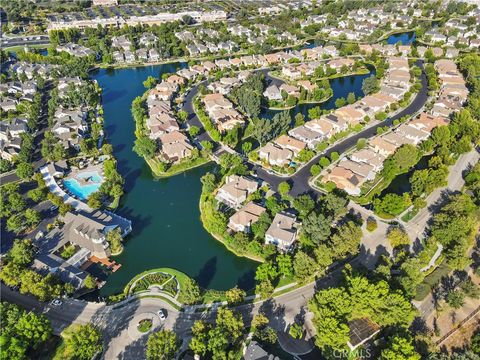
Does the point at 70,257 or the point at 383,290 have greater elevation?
the point at 383,290

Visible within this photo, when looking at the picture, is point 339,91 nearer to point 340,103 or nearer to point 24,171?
point 340,103

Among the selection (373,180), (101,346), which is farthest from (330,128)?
(101,346)

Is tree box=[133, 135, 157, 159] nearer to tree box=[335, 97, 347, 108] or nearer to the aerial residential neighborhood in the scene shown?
the aerial residential neighborhood

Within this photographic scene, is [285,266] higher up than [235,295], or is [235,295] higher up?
[285,266]

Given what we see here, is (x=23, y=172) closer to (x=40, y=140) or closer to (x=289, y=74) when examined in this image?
(x=40, y=140)

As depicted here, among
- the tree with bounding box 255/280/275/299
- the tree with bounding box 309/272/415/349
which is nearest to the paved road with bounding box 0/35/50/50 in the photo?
the tree with bounding box 255/280/275/299

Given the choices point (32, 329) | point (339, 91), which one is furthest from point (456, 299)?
point (339, 91)
